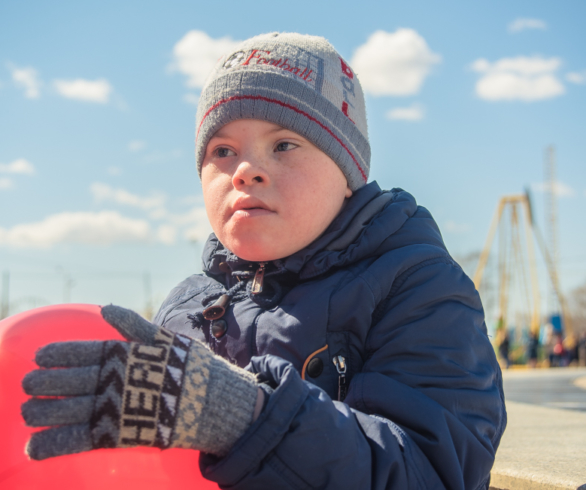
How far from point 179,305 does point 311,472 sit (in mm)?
855

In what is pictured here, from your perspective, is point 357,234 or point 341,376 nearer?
point 341,376

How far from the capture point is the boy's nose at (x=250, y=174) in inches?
54.8

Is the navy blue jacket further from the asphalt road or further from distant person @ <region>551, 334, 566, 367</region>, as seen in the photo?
distant person @ <region>551, 334, 566, 367</region>

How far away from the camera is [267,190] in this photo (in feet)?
4.59

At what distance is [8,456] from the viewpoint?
38.9 inches

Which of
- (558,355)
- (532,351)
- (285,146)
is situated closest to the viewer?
(285,146)

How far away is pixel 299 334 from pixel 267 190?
0.37 metres

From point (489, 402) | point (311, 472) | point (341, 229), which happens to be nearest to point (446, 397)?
point (489, 402)

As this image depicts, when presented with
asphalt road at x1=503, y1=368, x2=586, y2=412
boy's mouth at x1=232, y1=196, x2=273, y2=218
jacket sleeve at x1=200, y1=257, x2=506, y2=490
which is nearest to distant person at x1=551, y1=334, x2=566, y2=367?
asphalt road at x1=503, y1=368, x2=586, y2=412

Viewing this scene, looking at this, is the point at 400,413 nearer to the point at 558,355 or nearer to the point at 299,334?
the point at 299,334

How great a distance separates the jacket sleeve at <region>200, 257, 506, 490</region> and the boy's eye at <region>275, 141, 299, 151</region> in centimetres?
46

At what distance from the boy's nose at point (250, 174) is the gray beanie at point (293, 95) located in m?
0.17

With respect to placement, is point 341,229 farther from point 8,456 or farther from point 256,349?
point 8,456

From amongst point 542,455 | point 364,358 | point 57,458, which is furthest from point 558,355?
point 57,458
